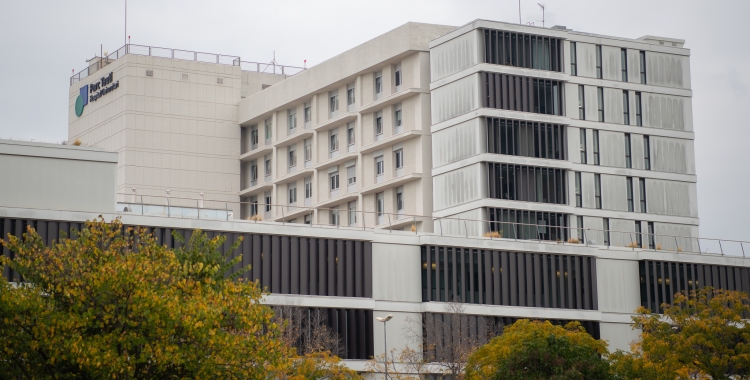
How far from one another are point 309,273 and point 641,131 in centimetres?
4017

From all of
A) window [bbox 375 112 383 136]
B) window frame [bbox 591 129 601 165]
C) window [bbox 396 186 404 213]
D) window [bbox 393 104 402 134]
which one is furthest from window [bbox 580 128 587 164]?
window [bbox 375 112 383 136]

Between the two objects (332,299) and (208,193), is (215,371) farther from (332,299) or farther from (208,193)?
(208,193)

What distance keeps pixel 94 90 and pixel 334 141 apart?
82.2ft

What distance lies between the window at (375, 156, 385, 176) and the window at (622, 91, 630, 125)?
20218 mm

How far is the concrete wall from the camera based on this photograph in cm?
→ 7019

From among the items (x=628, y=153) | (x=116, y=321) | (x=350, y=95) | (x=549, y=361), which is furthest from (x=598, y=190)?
(x=116, y=321)

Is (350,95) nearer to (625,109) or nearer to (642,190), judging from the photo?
(625,109)

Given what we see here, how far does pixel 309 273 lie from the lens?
79000mm

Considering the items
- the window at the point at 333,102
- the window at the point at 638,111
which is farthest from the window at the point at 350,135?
the window at the point at 638,111

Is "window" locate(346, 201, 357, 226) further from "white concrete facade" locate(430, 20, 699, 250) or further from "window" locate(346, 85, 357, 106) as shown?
"white concrete facade" locate(430, 20, 699, 250)

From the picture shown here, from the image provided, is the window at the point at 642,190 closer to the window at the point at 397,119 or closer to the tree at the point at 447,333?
the window at the point at 397,119

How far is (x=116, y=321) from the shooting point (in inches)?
1658

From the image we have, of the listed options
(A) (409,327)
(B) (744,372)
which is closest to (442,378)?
(A) (409,327)

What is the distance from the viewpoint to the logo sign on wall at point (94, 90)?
4761 inches
